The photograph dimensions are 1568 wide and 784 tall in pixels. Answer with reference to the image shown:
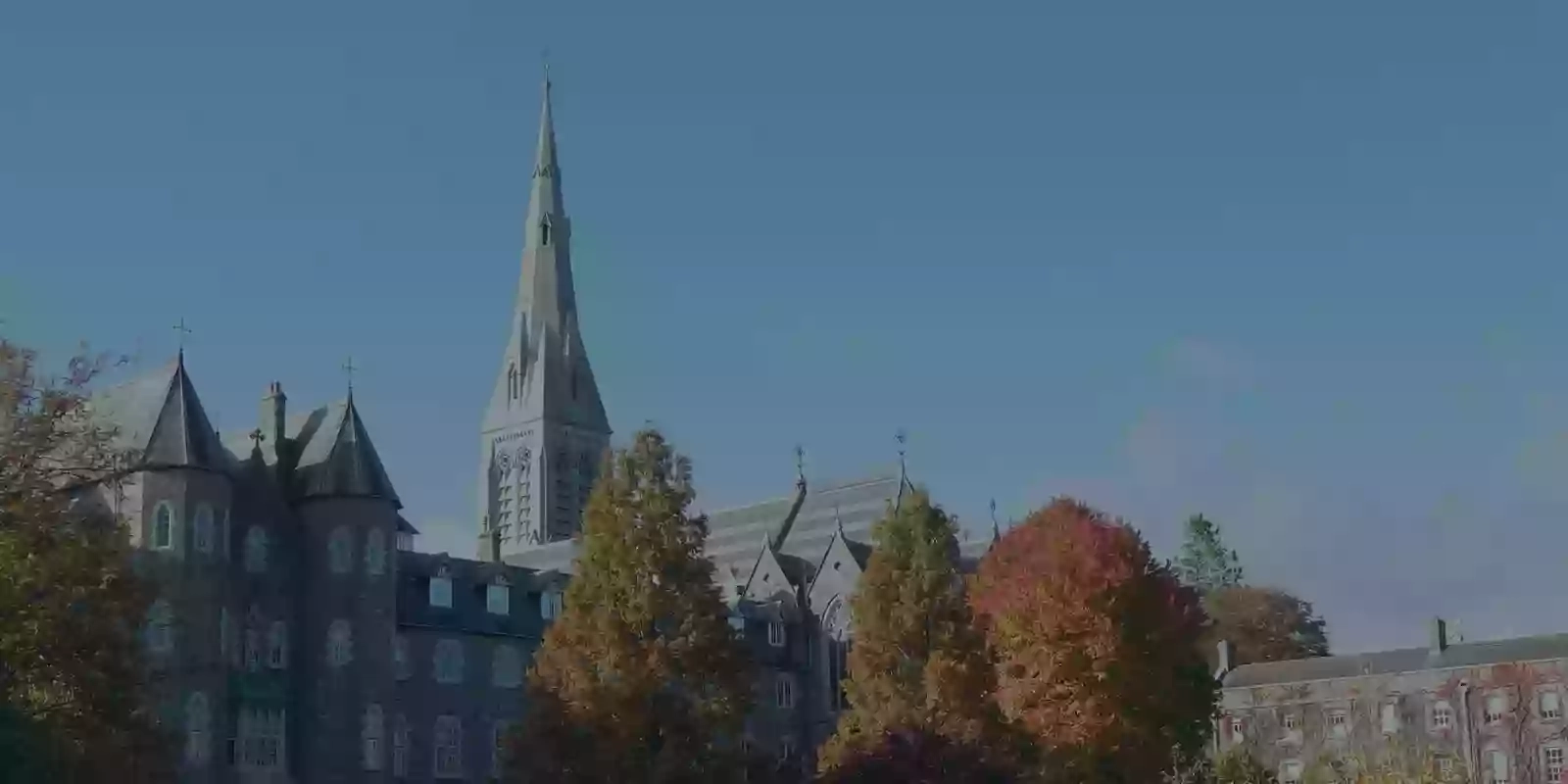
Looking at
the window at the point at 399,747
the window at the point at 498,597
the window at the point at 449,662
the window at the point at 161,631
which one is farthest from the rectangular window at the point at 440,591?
the window at the point at 161,631

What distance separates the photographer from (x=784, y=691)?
3351 inches

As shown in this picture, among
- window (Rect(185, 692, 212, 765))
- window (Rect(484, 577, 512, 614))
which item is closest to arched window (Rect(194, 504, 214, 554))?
window (Rect(185, 692, 212, 765))

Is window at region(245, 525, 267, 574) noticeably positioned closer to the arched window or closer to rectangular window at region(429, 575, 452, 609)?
the arched window

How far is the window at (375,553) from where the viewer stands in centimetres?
6656

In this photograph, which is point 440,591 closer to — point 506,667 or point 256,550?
point 506,667

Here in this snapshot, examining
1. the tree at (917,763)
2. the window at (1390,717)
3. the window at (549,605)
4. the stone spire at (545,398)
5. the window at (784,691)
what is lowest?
the tree at (917,763)

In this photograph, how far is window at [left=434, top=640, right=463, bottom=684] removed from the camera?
70688 millimetres

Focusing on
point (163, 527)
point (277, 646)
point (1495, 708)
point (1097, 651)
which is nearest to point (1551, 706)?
point (1495, 708)

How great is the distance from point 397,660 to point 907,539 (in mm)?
23116

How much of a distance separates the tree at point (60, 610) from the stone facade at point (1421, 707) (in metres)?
60.3

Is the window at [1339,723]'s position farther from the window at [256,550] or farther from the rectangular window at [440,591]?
the window at [256,550]

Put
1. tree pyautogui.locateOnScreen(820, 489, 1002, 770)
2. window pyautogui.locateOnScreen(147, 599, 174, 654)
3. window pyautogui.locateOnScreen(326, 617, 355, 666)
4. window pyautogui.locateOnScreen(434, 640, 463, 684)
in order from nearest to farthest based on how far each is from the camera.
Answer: tree pyautogui.locateOnScreen(820, 489, 1002, 770) < window pyautogui.locateOnScreen(147, 599, 174, 654) < window pyautogui.locateOnScreen(326, 617, 355, 666) < window pyautogui.locateOnScreen(434, 640, 463, 684)

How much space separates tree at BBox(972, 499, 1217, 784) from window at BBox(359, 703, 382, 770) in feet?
72.1

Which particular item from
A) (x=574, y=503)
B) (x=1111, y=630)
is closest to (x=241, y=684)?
(x=1111, y=630)
